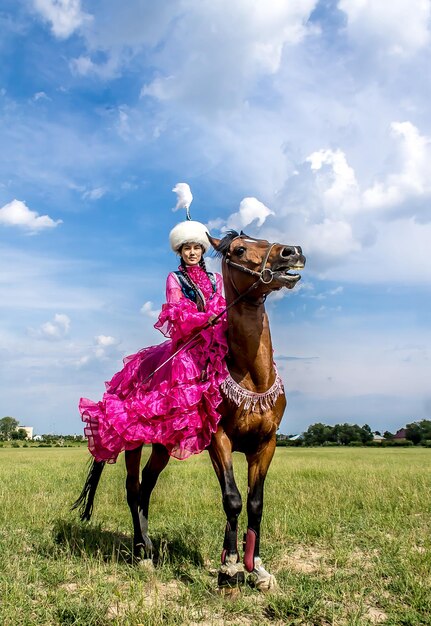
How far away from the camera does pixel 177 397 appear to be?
5.53 m

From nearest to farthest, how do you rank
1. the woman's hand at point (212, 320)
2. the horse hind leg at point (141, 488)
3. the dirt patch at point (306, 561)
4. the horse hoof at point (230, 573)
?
the horse hoof at point (230, 573)
the woman's hand at point (212, 320)
the dirt patch at point (306, 561)
the horse hind leg at point (141, 488)

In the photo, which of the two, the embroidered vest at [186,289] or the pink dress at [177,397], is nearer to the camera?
the pink dress at [177,397]

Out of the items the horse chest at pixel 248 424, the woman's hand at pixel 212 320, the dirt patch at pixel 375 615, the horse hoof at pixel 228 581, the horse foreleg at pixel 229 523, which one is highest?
the woman's hand at pixel 212 320

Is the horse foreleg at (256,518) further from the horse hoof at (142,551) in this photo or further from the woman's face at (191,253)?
the woman's face at (191,253)

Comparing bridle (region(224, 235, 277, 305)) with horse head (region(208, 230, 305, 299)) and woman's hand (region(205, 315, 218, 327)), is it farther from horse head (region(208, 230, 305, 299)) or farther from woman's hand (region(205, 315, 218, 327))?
woman's hand (region(205, 315, 218, 327))

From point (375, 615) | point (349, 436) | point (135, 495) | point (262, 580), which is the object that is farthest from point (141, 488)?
point (349, 436)

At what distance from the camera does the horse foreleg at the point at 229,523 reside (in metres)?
5.11

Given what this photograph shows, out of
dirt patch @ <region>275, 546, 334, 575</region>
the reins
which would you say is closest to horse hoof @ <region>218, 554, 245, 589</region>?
dirt patch @ <region>275, 546, 334, 575</region>

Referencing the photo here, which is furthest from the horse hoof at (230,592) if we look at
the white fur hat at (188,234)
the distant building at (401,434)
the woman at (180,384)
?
the distant building at (401,434)

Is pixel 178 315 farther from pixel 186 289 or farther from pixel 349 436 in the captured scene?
pixel 349 436

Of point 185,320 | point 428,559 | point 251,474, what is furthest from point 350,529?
point 185,320

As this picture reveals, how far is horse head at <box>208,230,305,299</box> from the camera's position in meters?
5.13

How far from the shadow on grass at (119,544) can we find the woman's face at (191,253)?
3025mm

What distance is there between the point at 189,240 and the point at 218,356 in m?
1.43
